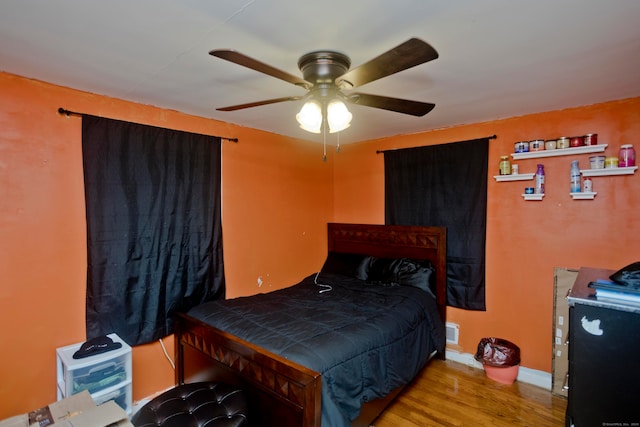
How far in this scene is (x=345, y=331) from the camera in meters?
2.07

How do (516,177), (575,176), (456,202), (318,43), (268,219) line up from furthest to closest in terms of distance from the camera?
1. (268,219)
2. (456,202)
3. (516,177)
4. (575,176)
5. (318,43)

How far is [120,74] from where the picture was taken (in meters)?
1.91

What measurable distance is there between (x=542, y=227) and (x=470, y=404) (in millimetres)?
1605

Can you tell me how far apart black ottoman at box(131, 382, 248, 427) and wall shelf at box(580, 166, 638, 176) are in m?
2.98

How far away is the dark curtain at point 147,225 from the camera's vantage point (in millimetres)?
2201

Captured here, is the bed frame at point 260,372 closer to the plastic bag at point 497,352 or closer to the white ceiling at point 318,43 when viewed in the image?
the plastic bag at point 497,352

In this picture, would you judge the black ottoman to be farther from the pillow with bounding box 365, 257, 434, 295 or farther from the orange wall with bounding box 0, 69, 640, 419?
the pillow with bounding box 365, 257, 434, 295

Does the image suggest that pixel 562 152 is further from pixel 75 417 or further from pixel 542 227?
pixel 75 417

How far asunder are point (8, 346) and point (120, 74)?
1769 millimetres

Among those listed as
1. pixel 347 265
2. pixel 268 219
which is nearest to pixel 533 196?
pixel 347 265

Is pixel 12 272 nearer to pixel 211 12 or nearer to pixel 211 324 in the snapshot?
pixel 211 324

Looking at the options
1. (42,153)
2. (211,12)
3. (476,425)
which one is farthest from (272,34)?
(476,425)

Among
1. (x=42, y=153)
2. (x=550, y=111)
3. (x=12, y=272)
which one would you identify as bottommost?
(x=12, y=272)

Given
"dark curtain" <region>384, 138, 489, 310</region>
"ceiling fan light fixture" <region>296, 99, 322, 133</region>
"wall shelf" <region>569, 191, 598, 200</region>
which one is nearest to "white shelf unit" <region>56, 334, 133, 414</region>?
"ceiling fan light fixture" <region>296, 99, 322, 133</region>
